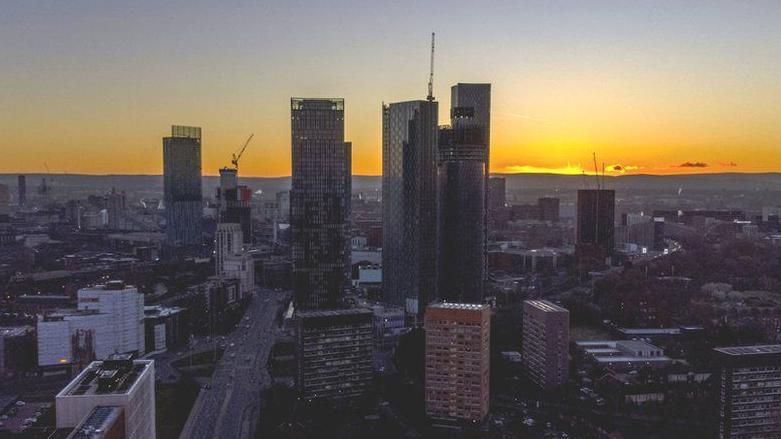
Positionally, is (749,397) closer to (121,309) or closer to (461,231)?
(461,231)

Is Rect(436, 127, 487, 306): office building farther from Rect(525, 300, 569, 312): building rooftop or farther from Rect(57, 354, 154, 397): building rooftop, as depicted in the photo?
Rect(57, 354, 154, 397): building rooftop

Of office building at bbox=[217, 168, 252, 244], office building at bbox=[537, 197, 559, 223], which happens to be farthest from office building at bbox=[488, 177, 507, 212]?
office building at bbox=[217, 168, 252, 244]

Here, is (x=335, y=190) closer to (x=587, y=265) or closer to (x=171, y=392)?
(x=171, y=392)

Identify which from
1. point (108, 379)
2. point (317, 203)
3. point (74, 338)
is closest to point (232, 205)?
point (317, 203)

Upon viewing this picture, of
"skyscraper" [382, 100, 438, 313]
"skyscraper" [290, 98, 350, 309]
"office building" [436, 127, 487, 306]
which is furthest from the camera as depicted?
"office building" [436, 127, 487, 306]

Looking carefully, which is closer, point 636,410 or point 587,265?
point 636,410

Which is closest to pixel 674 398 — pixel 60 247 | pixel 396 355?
pixel 396 355
